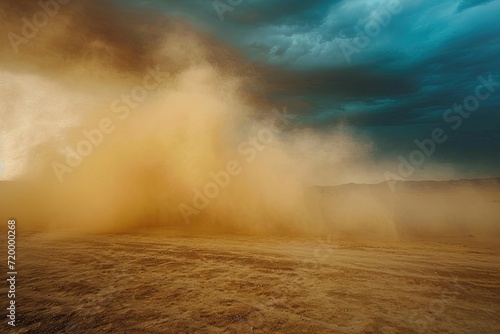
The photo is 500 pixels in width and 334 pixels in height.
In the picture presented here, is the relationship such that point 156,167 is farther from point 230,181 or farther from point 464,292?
point 464,292

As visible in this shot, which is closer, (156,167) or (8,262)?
(8,262)

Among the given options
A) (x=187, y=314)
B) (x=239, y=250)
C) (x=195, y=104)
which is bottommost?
(x=187, y=314)

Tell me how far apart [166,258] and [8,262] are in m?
5.21

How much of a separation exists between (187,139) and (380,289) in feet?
52.2

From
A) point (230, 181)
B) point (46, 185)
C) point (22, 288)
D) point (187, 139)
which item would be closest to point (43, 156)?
point (46, 185)

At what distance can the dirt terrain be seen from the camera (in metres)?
4.71

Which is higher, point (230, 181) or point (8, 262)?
point (230, 181)

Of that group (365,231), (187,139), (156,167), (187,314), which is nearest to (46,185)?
(156,167)

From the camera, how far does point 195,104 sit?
19766 mm

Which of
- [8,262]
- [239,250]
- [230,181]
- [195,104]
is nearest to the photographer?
[8,262]

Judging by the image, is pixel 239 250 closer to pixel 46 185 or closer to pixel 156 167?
pixel 156 167

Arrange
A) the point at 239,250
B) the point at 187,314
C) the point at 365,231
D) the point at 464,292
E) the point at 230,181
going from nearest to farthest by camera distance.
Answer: the point at 187,314, the point at 464,292, the point at 239,250, the point at 365,231, the point at 230,181

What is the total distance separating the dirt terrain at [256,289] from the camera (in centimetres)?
471

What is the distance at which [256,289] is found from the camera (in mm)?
6227
